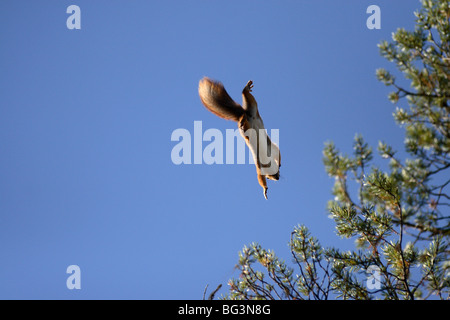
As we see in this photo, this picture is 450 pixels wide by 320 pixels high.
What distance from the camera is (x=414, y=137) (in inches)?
127

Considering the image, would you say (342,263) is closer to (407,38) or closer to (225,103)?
(225,103)

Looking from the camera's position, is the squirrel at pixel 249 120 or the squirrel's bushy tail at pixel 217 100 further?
the squirrel's bushy tail at pixel 217 100

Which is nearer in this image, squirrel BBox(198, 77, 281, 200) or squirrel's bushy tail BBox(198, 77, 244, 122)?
squirrel BBox(198, 77, 281, 200)

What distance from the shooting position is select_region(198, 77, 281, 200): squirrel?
208 centimetres

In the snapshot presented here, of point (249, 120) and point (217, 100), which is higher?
point (217, 100)

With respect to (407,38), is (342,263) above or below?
below

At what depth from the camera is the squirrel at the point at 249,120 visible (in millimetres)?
2080

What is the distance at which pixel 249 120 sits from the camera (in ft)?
7.17
